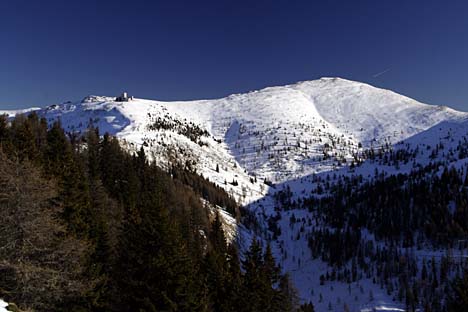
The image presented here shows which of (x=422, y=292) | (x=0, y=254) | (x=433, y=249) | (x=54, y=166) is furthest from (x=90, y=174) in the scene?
(x=433, y=249)

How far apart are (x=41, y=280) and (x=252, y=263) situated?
30.3 m

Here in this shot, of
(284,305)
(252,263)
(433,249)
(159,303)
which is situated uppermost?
(159,303)

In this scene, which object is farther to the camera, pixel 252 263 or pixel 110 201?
pixel 110 201

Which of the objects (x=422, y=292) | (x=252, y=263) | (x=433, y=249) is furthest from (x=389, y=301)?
(x=252, y=263)

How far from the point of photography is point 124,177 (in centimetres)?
8294

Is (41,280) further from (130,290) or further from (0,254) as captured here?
(130,290)

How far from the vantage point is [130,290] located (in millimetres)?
28078

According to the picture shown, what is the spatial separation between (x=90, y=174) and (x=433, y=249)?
645 feet

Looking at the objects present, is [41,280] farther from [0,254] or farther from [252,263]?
[252,263]

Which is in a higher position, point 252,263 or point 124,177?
point 124,177

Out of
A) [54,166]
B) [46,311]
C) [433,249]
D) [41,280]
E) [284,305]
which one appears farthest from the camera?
[433,249]

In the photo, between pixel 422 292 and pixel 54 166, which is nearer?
pixel 54 166

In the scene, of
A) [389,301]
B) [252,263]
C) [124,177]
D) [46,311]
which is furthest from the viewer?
[389,301]

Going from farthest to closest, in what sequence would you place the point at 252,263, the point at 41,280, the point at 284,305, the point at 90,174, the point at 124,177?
1. the point at 124,177
2. the point at 90,174
3. the point at 284,305
4. the point at 252,263
5. the point at 41,280
